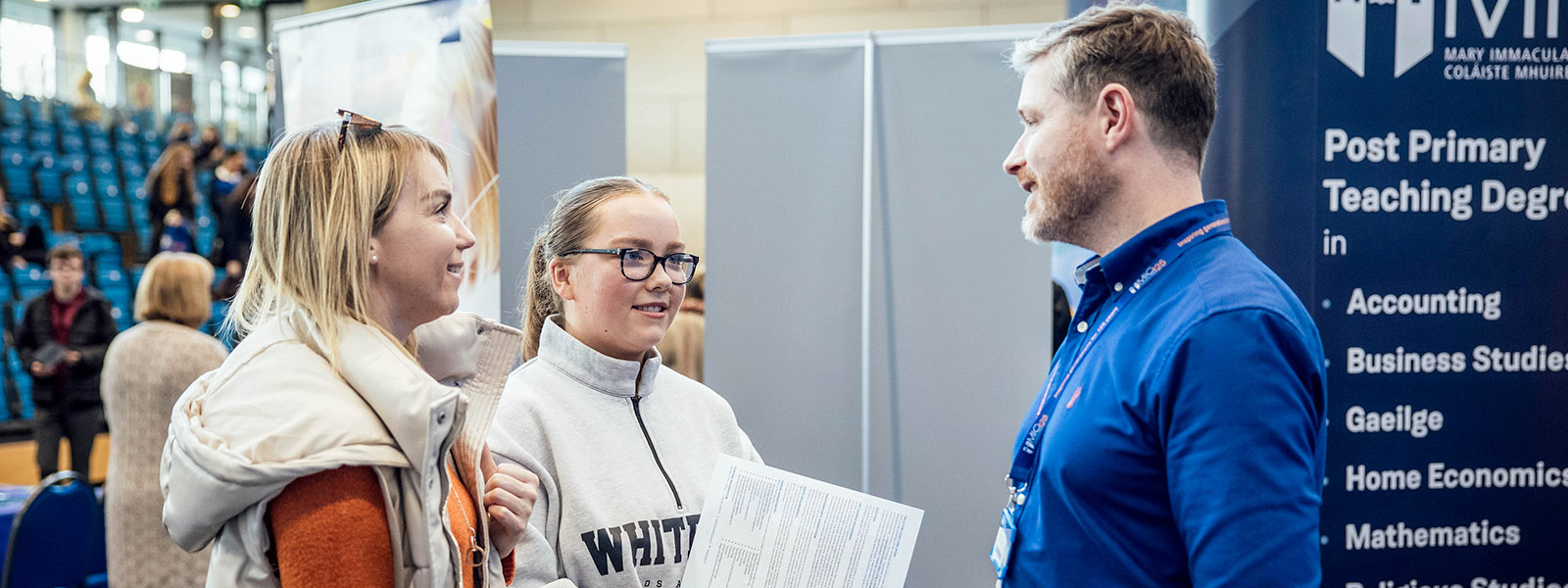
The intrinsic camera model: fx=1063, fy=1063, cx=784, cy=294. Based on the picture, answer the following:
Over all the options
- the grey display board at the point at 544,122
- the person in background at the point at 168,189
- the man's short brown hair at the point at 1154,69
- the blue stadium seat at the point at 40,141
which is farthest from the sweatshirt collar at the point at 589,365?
the blue stadium seat at the point at 40,141

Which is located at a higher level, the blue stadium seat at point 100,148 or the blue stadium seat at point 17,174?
the blue stadium seat at point 100,148

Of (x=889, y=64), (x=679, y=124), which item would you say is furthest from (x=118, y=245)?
(x=889, y=64)

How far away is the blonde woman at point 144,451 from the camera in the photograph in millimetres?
3504

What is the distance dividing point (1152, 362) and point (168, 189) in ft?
32.0

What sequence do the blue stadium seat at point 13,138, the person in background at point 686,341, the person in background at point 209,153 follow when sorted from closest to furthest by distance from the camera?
the person in background at point 686,341
the person in background at point 209,153
the blue stadium seat at point 13,138

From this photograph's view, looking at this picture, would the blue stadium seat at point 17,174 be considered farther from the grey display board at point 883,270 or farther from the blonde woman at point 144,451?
the grey display board at point 883,270

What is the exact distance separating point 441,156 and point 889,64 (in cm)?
263

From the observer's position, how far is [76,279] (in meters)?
5.48

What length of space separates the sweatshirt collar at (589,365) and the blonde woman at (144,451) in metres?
2.32

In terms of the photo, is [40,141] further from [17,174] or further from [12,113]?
[17,174]

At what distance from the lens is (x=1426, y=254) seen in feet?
6.96

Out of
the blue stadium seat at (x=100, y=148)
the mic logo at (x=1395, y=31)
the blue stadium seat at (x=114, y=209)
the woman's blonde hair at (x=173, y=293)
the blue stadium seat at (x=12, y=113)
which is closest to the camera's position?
the mic logo at (x=1395, y=31)

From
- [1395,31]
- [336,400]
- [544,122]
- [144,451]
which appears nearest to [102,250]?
[144,451]

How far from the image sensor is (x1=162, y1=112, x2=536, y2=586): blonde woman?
0.96m
